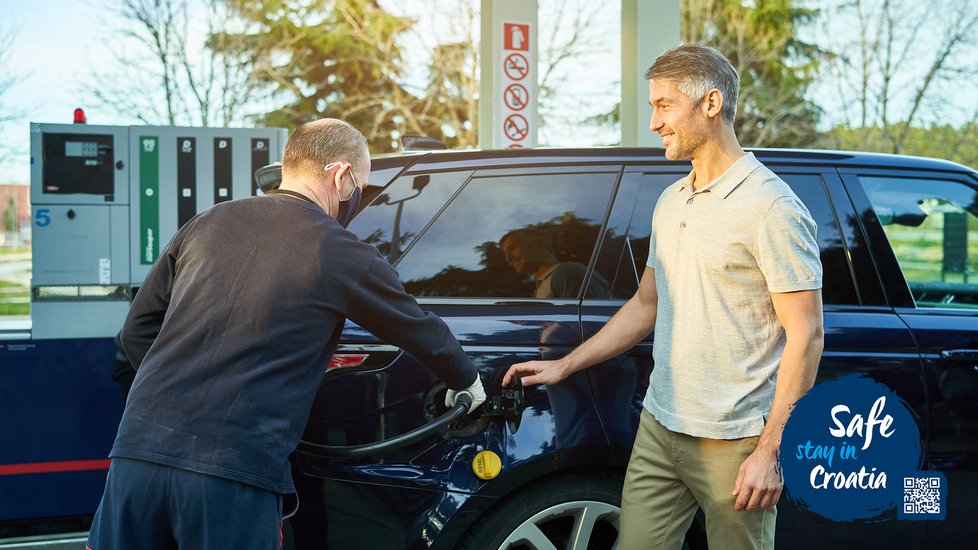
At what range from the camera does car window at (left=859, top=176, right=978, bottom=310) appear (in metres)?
3.30

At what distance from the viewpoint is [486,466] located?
104 inches

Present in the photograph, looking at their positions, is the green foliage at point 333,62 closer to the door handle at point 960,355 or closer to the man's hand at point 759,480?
the door handle at point 960,355

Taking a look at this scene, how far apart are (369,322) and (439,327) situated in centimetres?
18

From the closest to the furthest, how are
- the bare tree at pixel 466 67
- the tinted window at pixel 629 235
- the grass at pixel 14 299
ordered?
the tinted window at pixel 629 235, the grass at pixel 14 299, the bare tree at pixel 466 67

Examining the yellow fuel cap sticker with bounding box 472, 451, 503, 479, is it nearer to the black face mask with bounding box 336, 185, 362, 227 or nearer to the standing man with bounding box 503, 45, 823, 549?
the standing man with bounding box 503, 45, 823, 549

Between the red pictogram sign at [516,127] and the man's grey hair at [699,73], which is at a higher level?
the red pictogram sign at [516,127]

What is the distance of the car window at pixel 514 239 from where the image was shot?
2.79 meters

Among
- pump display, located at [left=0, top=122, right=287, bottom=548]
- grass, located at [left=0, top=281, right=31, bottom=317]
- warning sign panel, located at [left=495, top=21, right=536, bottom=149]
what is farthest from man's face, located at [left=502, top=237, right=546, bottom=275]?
grass, located at [left=0, top=281, right=31, bottom=317]

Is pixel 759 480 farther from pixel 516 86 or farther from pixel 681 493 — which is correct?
pixel 516 86

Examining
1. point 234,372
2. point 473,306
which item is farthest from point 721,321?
point 234,372

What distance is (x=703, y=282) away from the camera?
2250 millimetres

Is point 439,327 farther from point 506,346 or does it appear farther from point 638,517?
point 638,517

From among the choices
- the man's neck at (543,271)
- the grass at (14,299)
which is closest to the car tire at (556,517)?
the man's neck at (543,271)

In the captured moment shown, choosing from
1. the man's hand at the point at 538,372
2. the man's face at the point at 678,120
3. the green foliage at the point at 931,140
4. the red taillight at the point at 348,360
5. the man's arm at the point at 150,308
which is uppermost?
the green foliage at the point at 931,140
